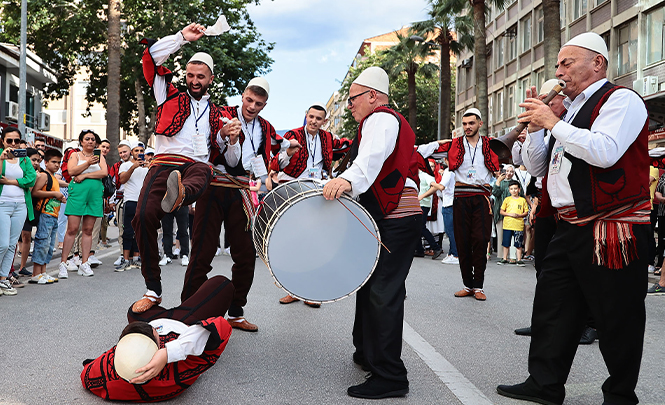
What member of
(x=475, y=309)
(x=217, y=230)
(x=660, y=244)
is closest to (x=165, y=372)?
(x=217, y=230)

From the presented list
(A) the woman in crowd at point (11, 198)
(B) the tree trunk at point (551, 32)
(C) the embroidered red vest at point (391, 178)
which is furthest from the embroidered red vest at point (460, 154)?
(B) the tree trunk at point (551, 32)

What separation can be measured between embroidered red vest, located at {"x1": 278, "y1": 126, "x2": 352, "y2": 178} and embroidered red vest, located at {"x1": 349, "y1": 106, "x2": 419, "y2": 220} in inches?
153

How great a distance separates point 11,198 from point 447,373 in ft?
19.5

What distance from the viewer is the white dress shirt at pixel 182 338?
3.59 meters

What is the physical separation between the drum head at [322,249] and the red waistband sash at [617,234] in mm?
1306

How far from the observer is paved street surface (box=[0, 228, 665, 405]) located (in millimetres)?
4004

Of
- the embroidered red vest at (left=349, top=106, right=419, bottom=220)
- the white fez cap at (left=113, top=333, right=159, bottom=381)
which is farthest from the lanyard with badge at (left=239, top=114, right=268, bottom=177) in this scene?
the white fez cap at (left=113, top=333, right=159, bottom=381)

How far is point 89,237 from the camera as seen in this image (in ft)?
31.9

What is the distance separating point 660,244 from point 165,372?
9.85m

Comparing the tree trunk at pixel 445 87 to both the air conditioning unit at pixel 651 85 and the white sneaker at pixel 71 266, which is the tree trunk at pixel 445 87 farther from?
the white sneaker at pixel 71 266

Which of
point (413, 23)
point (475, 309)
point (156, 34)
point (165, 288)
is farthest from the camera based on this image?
point (413, 23)

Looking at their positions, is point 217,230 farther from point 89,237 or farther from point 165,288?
point 89,237

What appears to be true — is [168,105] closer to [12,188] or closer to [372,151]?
[372,151]

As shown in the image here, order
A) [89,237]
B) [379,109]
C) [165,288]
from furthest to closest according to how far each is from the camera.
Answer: [89,237] < [165,288] < [379,109]
